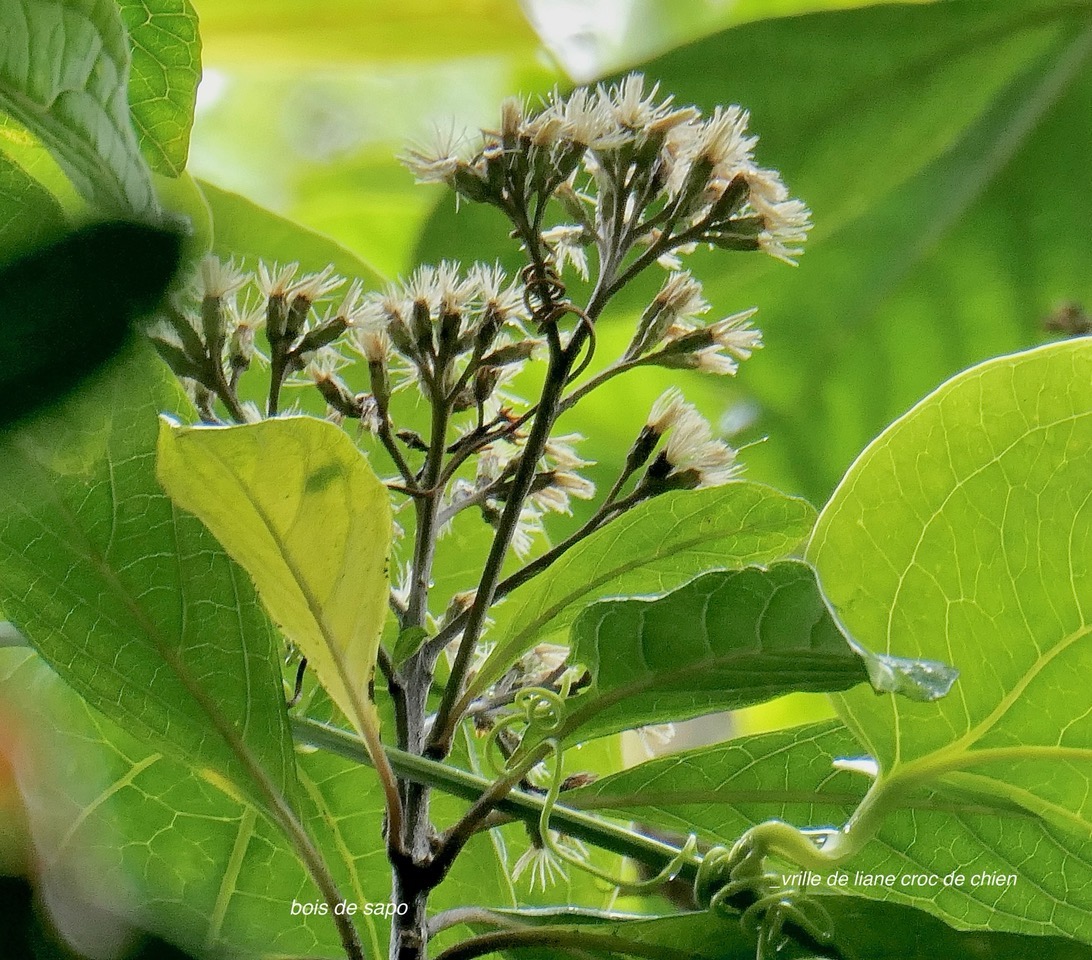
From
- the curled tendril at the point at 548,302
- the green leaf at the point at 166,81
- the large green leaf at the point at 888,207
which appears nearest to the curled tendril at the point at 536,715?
the curled tendril at the point at 548,302

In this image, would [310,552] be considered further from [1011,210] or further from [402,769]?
[1011,210]

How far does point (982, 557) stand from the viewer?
14.8 inches

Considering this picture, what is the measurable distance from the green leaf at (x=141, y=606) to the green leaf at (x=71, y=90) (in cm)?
7

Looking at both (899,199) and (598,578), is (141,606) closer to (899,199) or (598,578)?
(598,578)

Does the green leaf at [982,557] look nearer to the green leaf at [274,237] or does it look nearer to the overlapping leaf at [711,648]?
the overlapping leaf at [711,648]

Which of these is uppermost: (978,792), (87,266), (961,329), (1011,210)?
(1011,210)

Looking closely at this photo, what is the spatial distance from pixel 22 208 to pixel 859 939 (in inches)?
12.7

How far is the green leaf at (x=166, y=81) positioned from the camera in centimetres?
41

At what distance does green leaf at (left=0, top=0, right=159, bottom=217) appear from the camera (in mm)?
302

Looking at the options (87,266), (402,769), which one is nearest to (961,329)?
(402,769)

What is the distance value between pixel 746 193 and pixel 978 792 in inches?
8.9

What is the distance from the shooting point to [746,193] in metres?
0.42

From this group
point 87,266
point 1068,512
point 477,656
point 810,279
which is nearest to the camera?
point 87,266

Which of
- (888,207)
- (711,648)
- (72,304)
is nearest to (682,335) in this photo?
(711,648)
